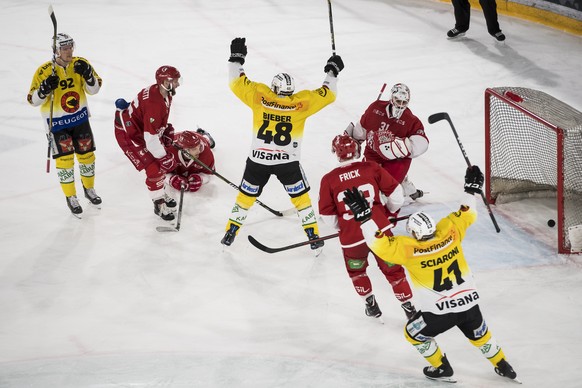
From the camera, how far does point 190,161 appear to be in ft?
20.7

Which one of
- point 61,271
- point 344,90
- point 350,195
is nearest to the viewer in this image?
point 350,195

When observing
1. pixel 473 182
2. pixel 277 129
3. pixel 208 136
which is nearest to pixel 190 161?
pixel 208 136

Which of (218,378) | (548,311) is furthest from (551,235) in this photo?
(218,378)

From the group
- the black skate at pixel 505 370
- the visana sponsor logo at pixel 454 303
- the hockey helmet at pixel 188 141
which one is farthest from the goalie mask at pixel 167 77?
the black skate at pixel 505 370

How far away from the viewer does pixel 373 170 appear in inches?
185

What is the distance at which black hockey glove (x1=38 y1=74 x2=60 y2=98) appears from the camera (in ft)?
18.0

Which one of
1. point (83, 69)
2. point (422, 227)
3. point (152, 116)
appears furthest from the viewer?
point (83, 69)

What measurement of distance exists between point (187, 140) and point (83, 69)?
3.01 feet

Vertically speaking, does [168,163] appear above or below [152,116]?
below

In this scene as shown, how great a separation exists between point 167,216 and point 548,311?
2.55m

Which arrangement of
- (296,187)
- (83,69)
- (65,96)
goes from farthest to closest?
(65,96) → (83,69) → (296,187)

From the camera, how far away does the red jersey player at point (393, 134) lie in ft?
18.0

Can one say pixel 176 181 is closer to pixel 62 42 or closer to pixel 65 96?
pixel 65 96

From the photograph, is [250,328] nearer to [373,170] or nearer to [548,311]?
[373,170]
